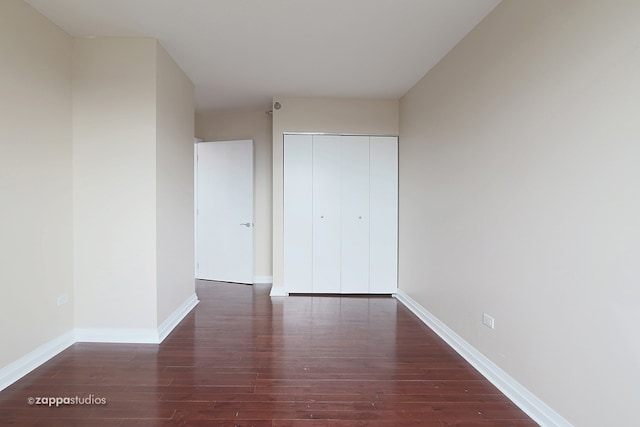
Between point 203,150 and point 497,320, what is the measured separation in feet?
14.6

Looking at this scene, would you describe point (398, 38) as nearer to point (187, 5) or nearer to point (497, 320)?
point (187, 5)

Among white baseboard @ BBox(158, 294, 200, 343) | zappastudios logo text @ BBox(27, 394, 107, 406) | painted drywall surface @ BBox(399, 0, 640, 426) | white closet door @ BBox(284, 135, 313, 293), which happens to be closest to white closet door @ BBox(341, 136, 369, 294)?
white closet door @ BBox(284, 135, 313, 293)

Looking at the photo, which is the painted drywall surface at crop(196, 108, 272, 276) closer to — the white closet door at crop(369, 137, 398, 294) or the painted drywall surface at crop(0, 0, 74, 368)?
the white closet door at crop(369, 137, 398, 294)

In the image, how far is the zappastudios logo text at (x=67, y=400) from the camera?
1.88 meters

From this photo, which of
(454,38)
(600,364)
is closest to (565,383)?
(600,364)

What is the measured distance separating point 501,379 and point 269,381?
1589mm

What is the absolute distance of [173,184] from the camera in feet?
9.96

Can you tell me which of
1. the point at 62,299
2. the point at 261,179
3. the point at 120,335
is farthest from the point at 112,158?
the point at 261,179

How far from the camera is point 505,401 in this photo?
1.93 metres

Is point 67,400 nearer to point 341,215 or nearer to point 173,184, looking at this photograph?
point 173,184

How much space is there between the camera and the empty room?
4.91ft

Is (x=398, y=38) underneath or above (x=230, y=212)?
above

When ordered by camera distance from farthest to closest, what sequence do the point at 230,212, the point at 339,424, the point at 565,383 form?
the point at 230,212 < the point at 339,424 < the point at 565,383

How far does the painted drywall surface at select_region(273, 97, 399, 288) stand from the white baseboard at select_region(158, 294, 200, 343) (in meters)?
1.06
